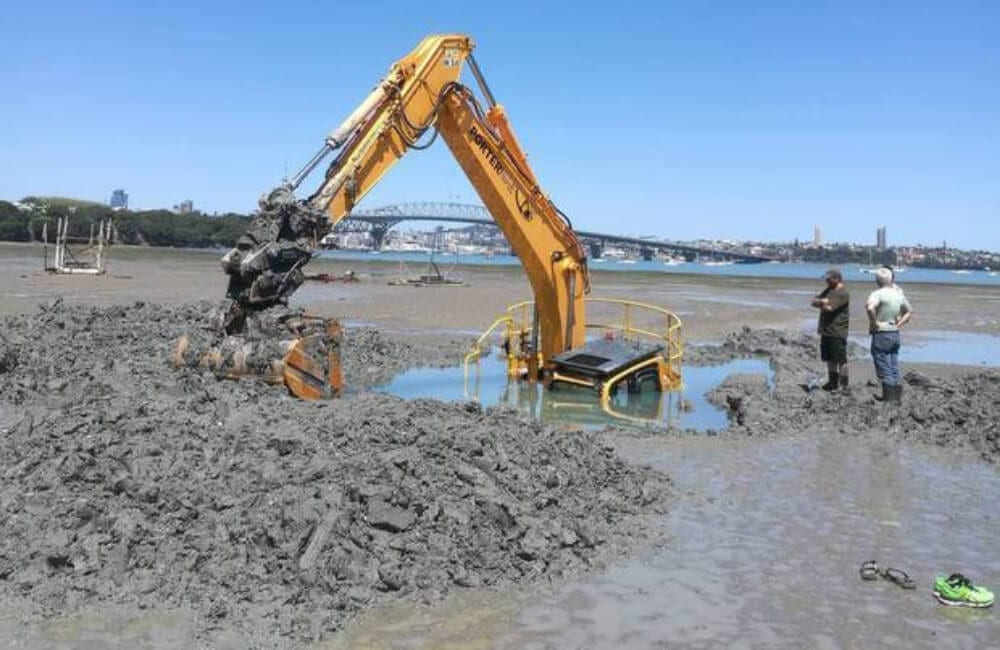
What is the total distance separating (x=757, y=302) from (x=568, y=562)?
37633 mm

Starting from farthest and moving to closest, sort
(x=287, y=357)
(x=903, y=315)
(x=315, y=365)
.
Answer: (x=903, y=315) → (x=315, y=365) → (x=287, y=357)

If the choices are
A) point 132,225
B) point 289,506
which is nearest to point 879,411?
point 289,506

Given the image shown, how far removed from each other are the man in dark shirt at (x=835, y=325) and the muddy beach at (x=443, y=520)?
1.74 m

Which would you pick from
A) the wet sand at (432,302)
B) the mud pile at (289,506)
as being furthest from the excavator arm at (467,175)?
the wet sand at (432,302)

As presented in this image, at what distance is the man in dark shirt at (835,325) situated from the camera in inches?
496

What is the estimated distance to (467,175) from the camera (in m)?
13.5

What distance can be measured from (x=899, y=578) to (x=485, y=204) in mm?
8973

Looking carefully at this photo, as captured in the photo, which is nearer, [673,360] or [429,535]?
[429,535]

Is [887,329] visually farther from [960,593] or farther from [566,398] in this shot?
[960,593]

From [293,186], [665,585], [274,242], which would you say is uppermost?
[293,186]

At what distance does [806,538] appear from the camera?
6.86m

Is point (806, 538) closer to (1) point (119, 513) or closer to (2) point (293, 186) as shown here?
(1) point (119, 513)

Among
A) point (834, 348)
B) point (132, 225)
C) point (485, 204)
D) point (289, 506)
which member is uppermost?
point (132, 225)

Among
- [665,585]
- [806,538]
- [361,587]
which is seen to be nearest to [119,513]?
[361,587]
